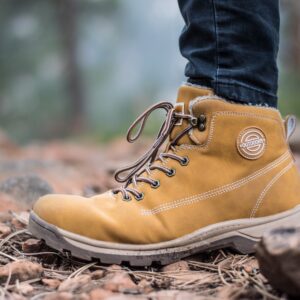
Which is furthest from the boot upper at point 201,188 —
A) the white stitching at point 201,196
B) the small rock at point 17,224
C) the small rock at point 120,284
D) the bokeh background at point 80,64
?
the bokeh background at point 80,64

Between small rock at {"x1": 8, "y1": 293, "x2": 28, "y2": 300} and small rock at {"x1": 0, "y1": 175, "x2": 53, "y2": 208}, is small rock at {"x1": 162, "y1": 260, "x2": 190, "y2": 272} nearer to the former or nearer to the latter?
small rock at {"x1": 8, "y1": 293, "x2": 28, "y2": 300}

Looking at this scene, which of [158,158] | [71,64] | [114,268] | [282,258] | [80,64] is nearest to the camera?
[282,258]

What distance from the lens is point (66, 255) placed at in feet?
3.58

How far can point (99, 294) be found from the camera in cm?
90

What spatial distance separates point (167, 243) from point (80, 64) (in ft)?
28.9

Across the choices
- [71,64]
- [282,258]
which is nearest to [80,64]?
[71,64]

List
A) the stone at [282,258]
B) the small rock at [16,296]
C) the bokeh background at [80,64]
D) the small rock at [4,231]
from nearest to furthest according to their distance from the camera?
the stone at [282,258], the small rock at [16,296], the small rock at [4,231], the bokeh background at [80,64]

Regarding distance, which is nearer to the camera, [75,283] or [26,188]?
[75,283]

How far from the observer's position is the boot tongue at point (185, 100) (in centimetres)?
110

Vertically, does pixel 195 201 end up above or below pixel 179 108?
below

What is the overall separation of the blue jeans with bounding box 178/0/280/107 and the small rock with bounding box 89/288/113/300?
1.55ft

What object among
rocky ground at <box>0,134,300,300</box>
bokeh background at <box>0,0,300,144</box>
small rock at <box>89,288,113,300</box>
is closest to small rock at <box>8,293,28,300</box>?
rocky ground at <box>0,134,300,300</box>

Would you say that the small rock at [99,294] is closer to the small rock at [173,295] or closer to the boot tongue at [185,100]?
the small rock at [173,295]

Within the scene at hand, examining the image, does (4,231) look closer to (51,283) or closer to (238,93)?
Result: (51,283)
